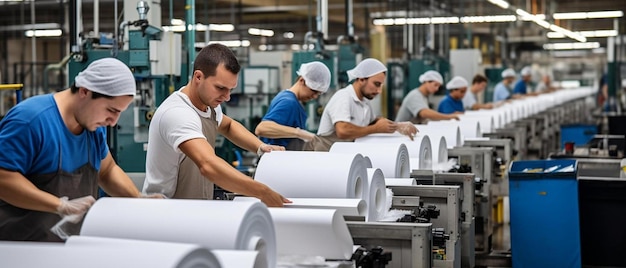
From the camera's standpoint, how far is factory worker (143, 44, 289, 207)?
2.92 m

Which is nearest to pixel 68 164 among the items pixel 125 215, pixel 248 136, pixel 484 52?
pixel 125 215

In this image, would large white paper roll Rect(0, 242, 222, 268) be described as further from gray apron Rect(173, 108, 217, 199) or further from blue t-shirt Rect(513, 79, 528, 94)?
blue t-shirt Rect(513, 79, 528, 94)

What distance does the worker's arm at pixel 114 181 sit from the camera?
9.43ft

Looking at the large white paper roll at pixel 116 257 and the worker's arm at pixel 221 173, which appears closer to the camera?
the large white paper roll at pixel 116 257

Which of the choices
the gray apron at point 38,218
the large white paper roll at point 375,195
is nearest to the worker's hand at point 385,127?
the large white paper roll at point 375,195

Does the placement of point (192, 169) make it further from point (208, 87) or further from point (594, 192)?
point (594, 192)

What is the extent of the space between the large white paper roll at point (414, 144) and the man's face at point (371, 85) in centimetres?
28

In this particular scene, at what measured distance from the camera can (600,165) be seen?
23.5 ft

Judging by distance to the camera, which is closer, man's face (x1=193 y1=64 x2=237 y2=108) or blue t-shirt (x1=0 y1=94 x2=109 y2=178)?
blue t-shirt (x1=0 y1=94 x2=109 y2=178)

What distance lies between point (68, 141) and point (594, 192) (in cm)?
403

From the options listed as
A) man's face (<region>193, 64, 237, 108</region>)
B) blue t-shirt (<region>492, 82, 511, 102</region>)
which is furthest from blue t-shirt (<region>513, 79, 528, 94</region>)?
man's face (<region>193, 64, 237, 108</region>)

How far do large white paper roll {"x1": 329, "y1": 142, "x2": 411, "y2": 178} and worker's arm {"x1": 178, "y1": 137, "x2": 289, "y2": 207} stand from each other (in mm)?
1595

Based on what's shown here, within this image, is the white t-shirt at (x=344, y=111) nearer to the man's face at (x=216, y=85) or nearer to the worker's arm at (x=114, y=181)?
the man's face at (x=216, y=85)

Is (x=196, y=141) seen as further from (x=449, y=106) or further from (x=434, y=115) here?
(x=449, y=106)
